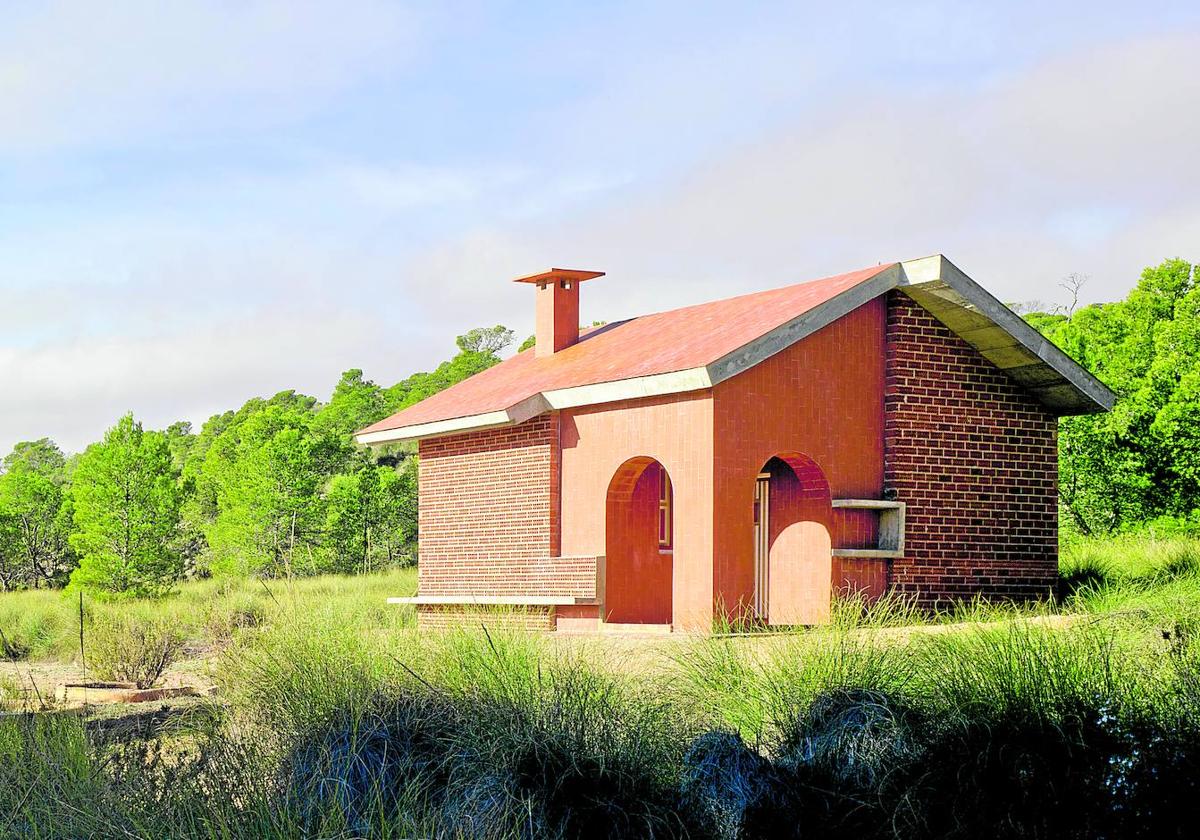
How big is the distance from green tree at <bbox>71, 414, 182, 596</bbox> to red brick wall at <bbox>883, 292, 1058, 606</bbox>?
1890 cm

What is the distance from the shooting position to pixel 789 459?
15.7 meters

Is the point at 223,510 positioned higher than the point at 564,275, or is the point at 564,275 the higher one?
the point at 564,275

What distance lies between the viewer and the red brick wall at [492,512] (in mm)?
17344

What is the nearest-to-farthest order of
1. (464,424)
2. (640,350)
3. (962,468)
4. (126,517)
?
(962,468), (640,350), (464,424), (126,517)

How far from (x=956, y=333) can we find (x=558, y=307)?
6.71m

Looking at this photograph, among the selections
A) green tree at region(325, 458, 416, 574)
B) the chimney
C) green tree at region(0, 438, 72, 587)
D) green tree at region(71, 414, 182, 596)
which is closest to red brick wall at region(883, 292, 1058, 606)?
the chimney

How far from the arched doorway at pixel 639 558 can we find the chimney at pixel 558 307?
3.65 meters

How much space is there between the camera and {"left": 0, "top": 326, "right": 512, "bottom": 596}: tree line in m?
30.0

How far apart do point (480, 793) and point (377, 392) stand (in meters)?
50.2

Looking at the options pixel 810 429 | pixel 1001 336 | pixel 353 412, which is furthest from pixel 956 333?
pixel 353 412

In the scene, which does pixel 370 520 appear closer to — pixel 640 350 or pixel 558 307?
pixel 558 307

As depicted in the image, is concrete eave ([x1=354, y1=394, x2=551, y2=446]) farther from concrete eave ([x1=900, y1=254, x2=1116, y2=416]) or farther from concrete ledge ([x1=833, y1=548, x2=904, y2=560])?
concrete eave ([x1=900, y1=254, x2=1116, y2=416])

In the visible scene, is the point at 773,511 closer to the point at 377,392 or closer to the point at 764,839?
the point at 764,839

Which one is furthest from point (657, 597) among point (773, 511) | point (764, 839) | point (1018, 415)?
point (764, 839)
